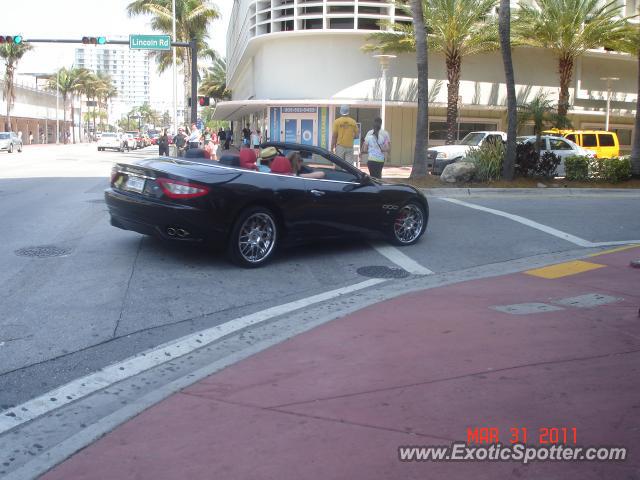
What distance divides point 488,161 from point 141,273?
505 inches

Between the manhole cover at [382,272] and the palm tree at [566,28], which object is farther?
the palm tree at [566,28]

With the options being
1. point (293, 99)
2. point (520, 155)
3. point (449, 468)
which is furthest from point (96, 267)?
point (293, 99)

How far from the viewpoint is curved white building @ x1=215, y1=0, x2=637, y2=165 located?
31078 mm

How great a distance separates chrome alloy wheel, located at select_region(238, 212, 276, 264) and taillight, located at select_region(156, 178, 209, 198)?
65cm

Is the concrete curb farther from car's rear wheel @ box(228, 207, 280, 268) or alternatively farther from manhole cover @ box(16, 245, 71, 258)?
manhole cover @ box(16, 245, 71, 258)

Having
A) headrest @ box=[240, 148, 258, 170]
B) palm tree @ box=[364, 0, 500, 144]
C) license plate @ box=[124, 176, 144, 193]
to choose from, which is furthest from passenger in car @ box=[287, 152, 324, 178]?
palm tree @ box=[364, 0, 500, 144]

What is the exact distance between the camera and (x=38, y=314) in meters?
6.13

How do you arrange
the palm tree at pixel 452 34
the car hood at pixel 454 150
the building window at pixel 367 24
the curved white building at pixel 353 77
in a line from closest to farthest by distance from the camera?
the car hood at pixel 454 150, the palm tree at pixel 452 34, the curved white building at pixel 353 77, the building window at pixel 367 24

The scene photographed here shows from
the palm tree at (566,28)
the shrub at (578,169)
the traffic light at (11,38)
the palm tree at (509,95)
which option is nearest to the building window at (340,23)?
Result: the palm tree at (566,28)

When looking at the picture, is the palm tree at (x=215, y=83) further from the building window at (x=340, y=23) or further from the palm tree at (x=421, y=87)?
the palm tree at (x=421, y=87)

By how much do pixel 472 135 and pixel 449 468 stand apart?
23.7 m

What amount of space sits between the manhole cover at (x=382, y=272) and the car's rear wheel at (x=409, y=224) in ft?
3.87

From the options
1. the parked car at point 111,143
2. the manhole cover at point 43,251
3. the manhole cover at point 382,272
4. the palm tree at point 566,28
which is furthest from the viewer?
the parked car at point 111,143

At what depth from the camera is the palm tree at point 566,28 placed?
30125 millimetres
